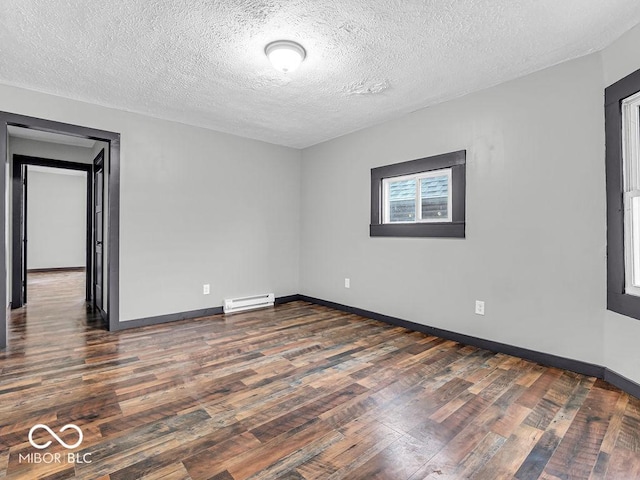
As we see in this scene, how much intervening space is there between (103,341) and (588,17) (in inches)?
185

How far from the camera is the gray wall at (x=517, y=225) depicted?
2484 mm

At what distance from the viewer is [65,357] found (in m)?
2.83

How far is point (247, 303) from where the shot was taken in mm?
4621

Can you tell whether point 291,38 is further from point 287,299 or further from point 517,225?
point 287,299

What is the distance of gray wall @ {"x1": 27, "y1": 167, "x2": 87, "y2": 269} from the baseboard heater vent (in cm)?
735

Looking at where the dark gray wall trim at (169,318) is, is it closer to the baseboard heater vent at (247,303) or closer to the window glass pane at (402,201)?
the baseboard heater vent at (247,303)

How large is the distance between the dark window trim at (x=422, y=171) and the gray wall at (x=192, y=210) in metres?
1.61

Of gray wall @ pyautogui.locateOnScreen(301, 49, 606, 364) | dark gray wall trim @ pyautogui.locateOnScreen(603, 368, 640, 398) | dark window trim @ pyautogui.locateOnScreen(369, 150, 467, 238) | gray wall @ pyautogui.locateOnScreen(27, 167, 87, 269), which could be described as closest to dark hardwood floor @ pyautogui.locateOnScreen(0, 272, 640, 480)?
dark gray wall trim @ pyautogui.locateOnScreen(603, 368, 640, 398)

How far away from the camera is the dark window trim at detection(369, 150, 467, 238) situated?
10.7 feet

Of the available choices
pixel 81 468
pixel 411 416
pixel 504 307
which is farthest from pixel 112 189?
pixel 504 307

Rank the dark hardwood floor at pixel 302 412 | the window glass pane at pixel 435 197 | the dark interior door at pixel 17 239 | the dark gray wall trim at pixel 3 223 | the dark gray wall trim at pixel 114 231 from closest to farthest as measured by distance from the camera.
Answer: the dark hardwood floor at pixel 302 412 < the dark gray wall trim at pixel 3 223 < the window glass pane at pixel 435 197 < the dark gray wall trim at pixel 114 231 < the dark interior door at pixel 17 239

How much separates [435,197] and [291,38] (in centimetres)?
219

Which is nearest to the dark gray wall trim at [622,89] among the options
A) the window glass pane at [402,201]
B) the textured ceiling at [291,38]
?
the textured ceiling at [291,38]

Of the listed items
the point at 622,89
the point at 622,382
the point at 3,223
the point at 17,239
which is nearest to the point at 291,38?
the point at 622,89
